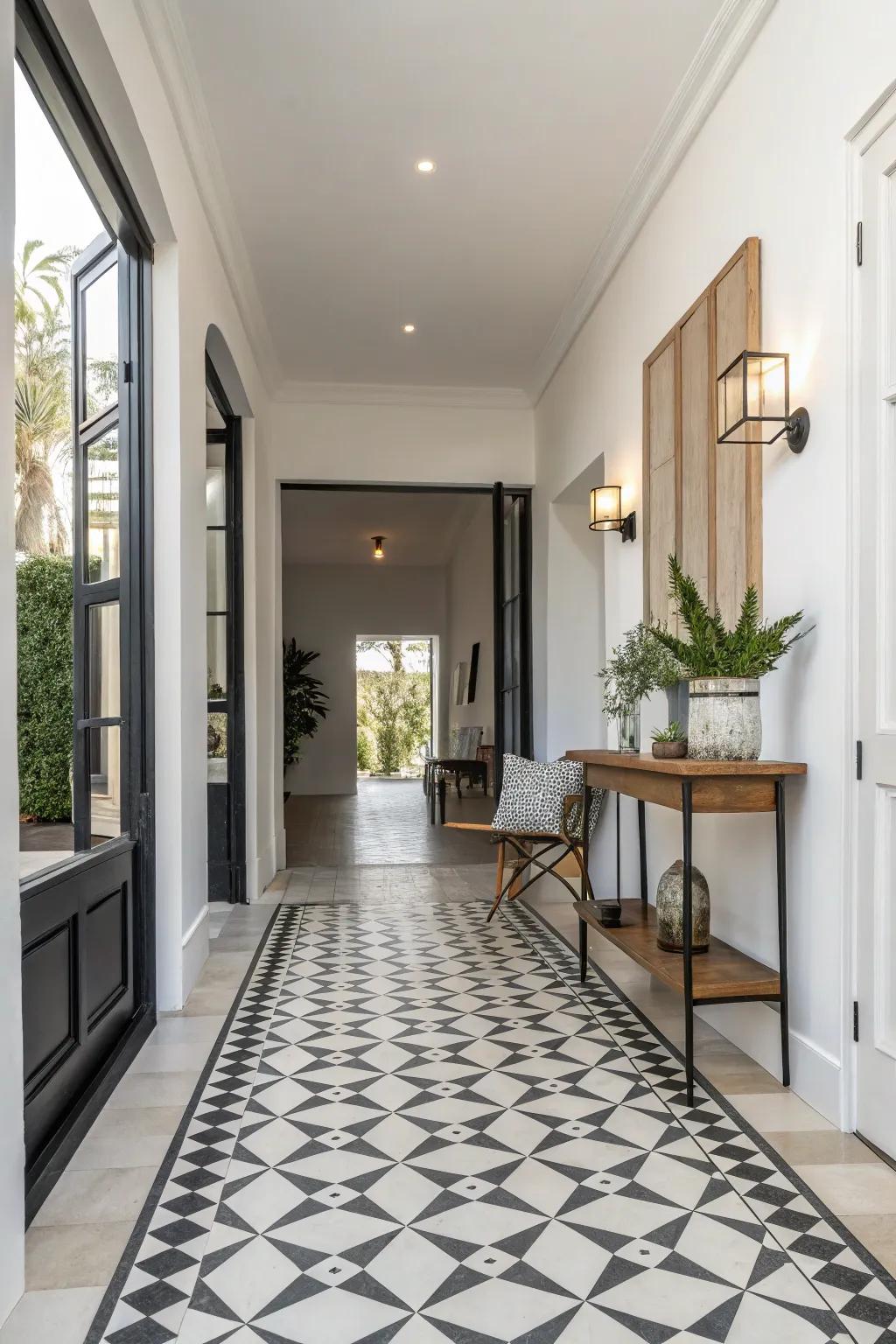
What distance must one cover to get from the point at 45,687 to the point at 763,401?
2.12 m

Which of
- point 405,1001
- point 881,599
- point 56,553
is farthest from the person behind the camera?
point 405,1001

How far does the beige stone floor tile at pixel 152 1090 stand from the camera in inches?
101

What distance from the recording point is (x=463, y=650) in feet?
39.3

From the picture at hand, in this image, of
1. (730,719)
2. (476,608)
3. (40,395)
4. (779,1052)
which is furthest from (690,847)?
(476,608)

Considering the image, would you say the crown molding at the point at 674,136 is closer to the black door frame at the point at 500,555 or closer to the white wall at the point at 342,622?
the black door frame at the point at 500,555

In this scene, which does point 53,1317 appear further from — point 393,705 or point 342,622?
point 393,705

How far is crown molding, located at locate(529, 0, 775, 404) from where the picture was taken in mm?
2957

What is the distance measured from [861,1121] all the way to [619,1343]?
3.44ft

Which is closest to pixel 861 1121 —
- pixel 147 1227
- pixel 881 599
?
pixel 881 599

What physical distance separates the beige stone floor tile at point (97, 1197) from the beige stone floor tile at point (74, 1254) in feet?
0.09

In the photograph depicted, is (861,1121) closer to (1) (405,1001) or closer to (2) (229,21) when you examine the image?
(1) (405,1001)

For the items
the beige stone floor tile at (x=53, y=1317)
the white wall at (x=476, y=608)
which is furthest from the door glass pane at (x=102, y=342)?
the white wall at (x=476, y=608)

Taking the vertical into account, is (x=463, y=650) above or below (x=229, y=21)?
below

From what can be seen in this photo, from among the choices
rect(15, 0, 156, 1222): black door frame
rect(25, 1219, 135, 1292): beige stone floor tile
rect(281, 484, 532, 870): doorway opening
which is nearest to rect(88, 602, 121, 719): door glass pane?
rect(15, 0, 156, 1222): black door frame
